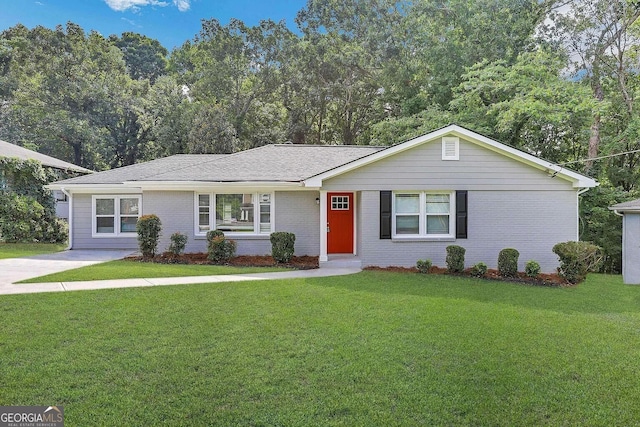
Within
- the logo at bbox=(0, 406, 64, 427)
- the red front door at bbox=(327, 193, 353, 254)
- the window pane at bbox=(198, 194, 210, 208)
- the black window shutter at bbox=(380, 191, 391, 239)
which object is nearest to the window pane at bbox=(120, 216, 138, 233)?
the window pane at bbox=(198, 194, 210, 208)

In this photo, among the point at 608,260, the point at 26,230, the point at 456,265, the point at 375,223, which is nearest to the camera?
the point at 456,265

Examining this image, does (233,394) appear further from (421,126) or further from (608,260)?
(608,260)

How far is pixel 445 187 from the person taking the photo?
12039 millimetres

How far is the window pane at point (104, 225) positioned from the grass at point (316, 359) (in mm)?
8590

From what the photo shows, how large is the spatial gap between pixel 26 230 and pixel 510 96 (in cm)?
2148

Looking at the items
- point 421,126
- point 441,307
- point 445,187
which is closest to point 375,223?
point 445,187

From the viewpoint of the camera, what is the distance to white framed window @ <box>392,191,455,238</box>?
12.2 m

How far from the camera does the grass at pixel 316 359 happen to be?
12.0 feet

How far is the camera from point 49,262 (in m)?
12.1

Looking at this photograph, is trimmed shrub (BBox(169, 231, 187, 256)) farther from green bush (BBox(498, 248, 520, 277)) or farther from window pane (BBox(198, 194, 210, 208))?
green bush (BBox(498, 248, 520, 277))

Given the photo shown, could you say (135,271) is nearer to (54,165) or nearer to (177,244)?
(177,244)

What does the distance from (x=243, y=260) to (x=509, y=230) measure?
7848mm

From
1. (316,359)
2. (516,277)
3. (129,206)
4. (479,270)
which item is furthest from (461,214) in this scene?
(129,206)

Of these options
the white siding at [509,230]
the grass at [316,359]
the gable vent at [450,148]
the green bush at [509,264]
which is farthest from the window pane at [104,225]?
the green bush at [509,264]
